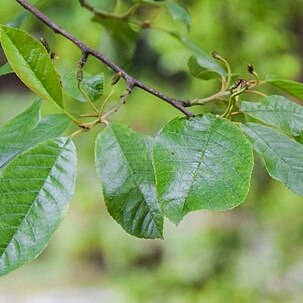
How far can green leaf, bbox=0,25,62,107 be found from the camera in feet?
2.02

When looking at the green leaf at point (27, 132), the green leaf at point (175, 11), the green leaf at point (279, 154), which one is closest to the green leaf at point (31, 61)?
the green leaf at point (27, 132)

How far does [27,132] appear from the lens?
2.31 feet

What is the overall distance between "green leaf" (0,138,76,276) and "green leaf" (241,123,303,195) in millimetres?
195

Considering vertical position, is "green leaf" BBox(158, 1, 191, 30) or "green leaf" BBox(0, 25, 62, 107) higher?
"green leaf" BBox(0, 25, 62, 107)

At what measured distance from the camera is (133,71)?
1.35 m

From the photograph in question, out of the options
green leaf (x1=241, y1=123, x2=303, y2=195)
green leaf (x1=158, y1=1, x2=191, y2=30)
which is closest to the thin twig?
green leaf (x1=241, y1=123, x2=303, y2=195)

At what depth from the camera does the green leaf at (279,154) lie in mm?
644

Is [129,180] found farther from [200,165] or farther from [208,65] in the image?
[208,65]

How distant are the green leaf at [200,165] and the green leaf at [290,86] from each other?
0.16m

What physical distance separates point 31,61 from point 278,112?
286mm

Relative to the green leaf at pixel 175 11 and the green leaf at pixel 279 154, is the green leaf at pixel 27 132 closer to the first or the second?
the green leaf at pixel 279 154

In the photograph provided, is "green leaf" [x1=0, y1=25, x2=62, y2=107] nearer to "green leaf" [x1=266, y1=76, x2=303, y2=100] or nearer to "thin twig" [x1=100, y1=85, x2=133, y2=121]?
"thin twig" [x1=100, y1=85, x2=133, y2=121]

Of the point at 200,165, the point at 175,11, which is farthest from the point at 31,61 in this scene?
the point at 175,11

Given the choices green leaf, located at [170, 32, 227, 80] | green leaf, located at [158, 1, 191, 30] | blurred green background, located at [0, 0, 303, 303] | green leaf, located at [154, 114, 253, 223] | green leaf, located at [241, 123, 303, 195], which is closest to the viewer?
green leaf, located at [154, 114, 253, 223]
